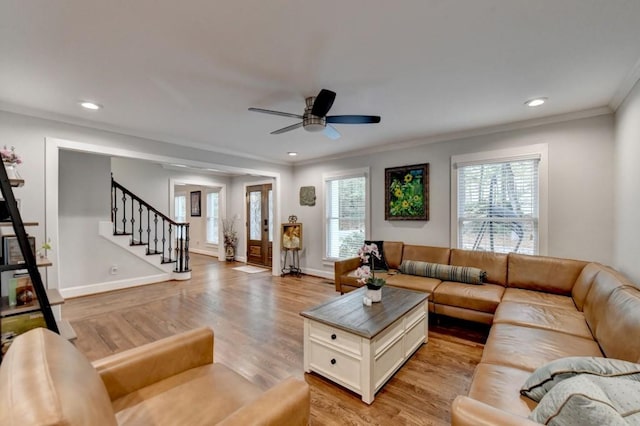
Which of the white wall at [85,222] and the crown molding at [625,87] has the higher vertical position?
the crown molding at [625,87]

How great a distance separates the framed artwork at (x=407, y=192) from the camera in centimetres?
443

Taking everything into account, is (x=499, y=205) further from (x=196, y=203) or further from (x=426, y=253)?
(x=196, y=203)

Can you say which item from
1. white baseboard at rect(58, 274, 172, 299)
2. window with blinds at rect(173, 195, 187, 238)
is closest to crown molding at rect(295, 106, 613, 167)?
white baseboard at rect(58, 274, 172, 299)

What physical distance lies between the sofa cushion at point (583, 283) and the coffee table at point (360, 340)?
1.47m

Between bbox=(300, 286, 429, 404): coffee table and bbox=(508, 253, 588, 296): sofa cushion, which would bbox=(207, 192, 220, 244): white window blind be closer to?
bbox=(300, 286, 429, 404): coffee table

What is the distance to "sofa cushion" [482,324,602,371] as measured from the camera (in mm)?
1752

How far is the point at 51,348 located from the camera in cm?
95

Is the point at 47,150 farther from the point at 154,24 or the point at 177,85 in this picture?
the point at 154,24

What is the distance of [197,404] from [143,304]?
3.57 m

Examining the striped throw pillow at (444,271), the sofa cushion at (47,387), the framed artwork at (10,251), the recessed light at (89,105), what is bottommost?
the striped throw pillow at (444,271)

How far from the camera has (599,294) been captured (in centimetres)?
224

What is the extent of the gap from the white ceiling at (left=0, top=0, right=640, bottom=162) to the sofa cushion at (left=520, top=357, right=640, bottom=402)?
1821 mm

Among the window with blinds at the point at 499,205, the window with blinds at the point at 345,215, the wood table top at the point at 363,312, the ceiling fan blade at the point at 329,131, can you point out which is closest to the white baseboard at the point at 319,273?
the window with blinds at the point at 345,215

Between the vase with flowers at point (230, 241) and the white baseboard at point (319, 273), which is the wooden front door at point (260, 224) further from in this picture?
the white baseboard at point (319, 273)
